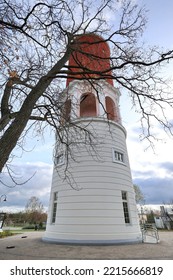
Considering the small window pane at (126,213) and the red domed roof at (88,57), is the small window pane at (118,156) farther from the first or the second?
the red domed roof at (88,57)

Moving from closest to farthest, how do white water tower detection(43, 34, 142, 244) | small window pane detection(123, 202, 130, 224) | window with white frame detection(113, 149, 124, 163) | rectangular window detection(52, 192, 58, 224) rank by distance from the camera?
white water tower detection(43, 34, 142, 244) < small window pane detection(123, 202, 130, 224) < rectangular window detection(52, 192, 58, 224) < window with white frame detection(113, 149, 124, 163)

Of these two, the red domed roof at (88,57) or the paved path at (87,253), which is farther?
the paved path at (87,253)

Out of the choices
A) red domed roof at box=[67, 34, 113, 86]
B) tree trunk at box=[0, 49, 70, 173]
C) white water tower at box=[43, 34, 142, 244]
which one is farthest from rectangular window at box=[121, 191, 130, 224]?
tree trunk at box=[0, 49, 70, 173]

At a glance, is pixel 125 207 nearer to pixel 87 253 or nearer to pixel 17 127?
pixel 87 253

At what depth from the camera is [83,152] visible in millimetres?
10086

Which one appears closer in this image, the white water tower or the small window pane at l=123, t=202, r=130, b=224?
the white water tower

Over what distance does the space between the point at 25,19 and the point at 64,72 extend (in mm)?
1515

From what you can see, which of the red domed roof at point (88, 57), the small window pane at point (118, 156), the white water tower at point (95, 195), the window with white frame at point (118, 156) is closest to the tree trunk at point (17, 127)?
the red domed roof at point (88, 57)

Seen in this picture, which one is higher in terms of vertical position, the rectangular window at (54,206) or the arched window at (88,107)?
the arched window at (88,107)

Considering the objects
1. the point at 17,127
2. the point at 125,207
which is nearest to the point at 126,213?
the point at 125,207

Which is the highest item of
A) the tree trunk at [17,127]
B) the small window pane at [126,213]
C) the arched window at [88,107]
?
the arched window at [88,107]

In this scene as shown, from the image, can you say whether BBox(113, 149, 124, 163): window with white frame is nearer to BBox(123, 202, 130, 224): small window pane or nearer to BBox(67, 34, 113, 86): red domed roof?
BBox(123, 202, 130, 224): small window pane

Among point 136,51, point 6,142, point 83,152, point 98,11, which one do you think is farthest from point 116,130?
point 6,142
